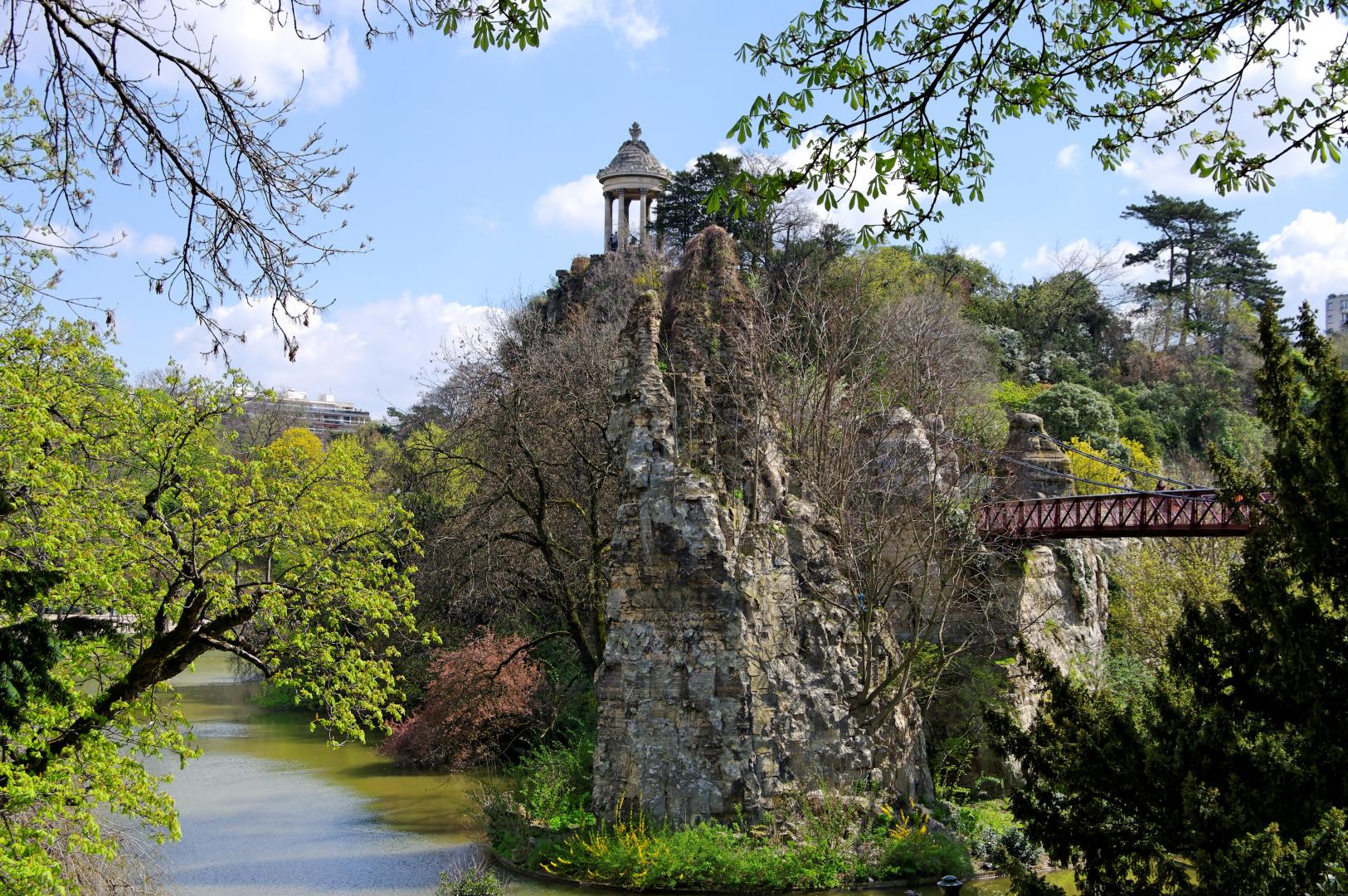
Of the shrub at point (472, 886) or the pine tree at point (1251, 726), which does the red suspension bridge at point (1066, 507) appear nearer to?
the pine tree at point (1251, 726)

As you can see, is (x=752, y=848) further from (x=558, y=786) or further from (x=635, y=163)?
(x=635, y=163)

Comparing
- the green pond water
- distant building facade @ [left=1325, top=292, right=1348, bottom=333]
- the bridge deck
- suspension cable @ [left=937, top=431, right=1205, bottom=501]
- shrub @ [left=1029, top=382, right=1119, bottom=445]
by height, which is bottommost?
the green pond water

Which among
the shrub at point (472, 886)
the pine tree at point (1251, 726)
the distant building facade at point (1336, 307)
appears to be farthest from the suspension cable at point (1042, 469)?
the distant building facade at point (1336, 307)

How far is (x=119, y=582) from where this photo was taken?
9898mm

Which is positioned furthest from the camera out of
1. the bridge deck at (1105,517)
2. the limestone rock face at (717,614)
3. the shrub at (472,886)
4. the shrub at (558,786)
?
the bridge deck at (1105,517)

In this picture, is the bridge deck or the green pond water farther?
the bridge deck

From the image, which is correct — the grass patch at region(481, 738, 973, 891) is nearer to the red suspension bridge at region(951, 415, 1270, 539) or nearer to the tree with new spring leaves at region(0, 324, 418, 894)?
the tree with new spring leaves at region(0, 324, 418, 894)

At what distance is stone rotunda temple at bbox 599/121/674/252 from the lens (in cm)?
4812

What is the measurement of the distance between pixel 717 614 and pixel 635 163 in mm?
36753

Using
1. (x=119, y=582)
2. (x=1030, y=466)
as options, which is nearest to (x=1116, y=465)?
(x=1030, y=466)

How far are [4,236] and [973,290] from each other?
42.9 meters

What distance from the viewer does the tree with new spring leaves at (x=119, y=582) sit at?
863cm

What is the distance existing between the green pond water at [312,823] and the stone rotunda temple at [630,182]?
1096 inches

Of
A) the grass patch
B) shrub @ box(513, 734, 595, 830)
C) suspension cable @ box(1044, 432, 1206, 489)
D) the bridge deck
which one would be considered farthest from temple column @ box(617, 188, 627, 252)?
the grass patch
